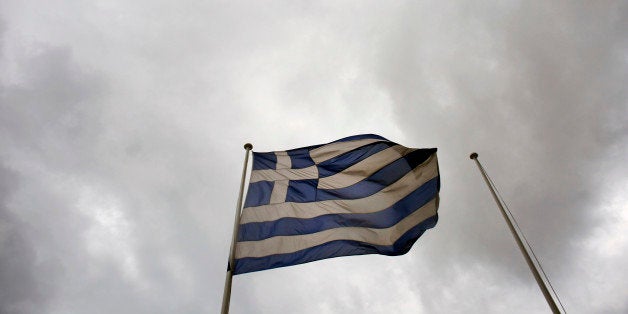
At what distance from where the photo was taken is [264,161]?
16.7m

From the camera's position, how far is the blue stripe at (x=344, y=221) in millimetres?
14117

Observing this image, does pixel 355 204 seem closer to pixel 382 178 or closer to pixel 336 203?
pixel 336 203

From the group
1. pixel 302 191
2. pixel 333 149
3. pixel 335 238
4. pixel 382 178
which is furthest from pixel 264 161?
pixel 382 178

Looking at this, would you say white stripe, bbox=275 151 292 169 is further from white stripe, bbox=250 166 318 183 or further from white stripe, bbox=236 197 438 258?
white stripe, bbox=236 197 438 258

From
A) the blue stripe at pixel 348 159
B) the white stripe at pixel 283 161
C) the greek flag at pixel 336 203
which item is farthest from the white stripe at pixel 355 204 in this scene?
the white stripe at pixel 283 161

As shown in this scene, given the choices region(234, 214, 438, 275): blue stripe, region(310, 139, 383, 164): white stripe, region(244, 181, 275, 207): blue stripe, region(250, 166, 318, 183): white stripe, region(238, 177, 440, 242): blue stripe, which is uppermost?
region(310, 139, 383, 164): white stripe

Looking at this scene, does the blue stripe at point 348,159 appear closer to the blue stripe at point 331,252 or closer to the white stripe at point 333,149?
the white stripe at point 333,149

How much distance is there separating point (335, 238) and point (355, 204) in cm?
199

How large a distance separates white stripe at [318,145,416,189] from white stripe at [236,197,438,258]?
7.36ft

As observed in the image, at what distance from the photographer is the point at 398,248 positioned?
15344 mm

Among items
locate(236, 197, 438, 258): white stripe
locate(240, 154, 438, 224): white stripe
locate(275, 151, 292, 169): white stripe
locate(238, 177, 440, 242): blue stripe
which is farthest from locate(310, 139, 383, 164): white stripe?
locate(236, 197, 438, 258): white stripe

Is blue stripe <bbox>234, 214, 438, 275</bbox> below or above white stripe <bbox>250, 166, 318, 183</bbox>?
below

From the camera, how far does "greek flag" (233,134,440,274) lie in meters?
14.0

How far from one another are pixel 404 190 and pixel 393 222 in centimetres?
162
